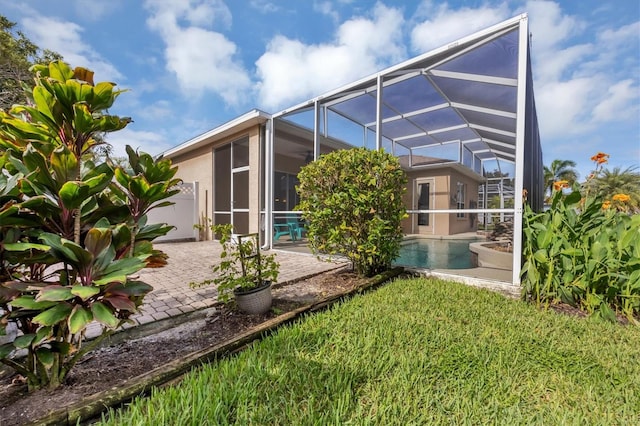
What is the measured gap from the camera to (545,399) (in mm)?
1634

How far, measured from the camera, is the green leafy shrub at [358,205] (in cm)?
394

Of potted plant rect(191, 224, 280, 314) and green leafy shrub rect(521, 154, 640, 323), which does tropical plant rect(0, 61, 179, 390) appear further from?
green leafy shrub rect(521, 154, 640, 323)

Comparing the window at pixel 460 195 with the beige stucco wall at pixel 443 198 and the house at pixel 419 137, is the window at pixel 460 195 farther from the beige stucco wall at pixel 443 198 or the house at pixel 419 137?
the beige stucco wall at pixel 443 198

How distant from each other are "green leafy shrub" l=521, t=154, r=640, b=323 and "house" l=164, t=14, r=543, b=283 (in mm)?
399

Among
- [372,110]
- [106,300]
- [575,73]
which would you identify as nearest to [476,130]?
[575,73]

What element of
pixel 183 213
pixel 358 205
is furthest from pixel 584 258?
pixel 183 213

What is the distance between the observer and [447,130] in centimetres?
821

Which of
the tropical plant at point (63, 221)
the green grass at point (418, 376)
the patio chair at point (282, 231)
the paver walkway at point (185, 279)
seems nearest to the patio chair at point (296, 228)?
the patio chair at point (282, 231)

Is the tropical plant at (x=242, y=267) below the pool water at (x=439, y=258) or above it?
above

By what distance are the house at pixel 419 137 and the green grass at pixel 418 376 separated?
1655mm

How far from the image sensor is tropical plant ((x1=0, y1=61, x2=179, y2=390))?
1303 millimetres

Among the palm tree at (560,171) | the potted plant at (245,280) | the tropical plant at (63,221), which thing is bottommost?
the potted plant at (245,280)

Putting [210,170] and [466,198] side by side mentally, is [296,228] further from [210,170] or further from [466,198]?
[466,198]

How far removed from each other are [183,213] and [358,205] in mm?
8133
